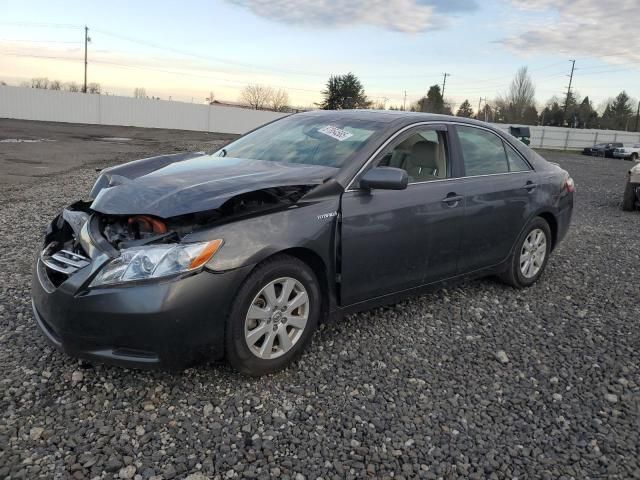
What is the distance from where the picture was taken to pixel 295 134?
4.34m

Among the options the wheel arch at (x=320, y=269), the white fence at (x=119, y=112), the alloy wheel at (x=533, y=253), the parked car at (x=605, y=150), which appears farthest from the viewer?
the parked car at (x=605, y=150)

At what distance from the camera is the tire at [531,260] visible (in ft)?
16.4

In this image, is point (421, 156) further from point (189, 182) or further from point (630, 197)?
point (630, 197)

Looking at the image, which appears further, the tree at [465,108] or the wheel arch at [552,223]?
the tree at [465,108]

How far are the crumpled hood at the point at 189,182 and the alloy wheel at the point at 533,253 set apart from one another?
8.03ft

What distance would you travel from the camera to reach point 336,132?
13.5 feet

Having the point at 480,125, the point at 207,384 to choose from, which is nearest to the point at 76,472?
the point at 207,384

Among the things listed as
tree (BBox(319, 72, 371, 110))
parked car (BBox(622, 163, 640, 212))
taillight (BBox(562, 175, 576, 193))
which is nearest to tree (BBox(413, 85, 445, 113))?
tree (BBox(319, 72, 371, 110))

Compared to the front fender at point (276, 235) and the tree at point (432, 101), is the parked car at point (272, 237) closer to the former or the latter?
the front fender at point (276, 235)

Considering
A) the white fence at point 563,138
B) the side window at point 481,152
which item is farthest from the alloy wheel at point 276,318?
the white fence at point 563,138

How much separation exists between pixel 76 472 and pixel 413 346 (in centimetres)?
229

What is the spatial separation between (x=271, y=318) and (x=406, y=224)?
1.23 meters

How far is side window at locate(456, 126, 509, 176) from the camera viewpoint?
450 cm

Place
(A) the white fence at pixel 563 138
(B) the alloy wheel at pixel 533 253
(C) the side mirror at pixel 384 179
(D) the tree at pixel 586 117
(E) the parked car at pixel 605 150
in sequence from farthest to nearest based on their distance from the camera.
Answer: (D) the tree at pixel 586 117 < (A) the white fence at pixel 563 138 < (E) the parked car at pixel 605 150 < (B) the alloy wheel at pixel 533 253 < (C) the side mirror at pixel 384 179
